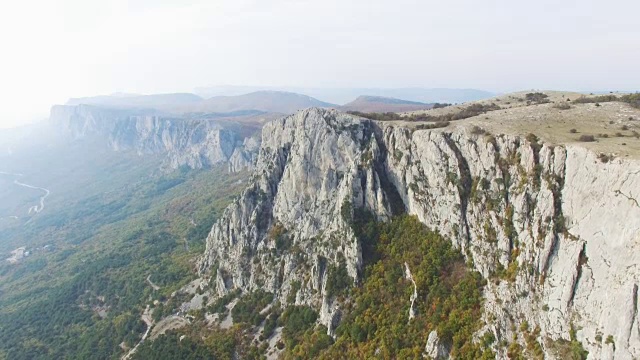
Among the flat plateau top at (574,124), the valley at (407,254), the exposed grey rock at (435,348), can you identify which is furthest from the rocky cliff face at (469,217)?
the exposed grey rock at (435,348)

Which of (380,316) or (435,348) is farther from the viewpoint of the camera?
(380,316)

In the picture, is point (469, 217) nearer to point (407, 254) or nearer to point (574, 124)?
point (407, 254)

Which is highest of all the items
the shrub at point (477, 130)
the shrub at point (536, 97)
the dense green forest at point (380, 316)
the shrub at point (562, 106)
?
the shrub at point (536, 97)

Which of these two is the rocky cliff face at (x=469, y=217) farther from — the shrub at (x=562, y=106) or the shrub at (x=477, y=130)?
the shrub at (x=562, y=106)

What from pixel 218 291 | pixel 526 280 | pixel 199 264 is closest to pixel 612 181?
pixel 526 280

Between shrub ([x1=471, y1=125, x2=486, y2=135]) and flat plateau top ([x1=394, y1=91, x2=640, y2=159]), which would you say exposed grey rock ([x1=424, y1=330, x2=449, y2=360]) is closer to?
Result: flat plateau top ([x1=394, y1=91, x2=640, y2=159])

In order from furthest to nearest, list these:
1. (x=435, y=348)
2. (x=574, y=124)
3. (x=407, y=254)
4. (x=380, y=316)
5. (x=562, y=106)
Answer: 1. (x=562, y=106)
2. (x=407, y=254)
3. (x=380, y=316)
4. (x=574, y=124)
5. (x=435, y=348)

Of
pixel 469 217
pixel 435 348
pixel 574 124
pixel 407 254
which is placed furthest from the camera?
pixel 407 254

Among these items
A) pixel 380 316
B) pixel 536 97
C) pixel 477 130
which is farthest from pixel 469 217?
pixel 536 97

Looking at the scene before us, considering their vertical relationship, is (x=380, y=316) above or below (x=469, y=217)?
below
